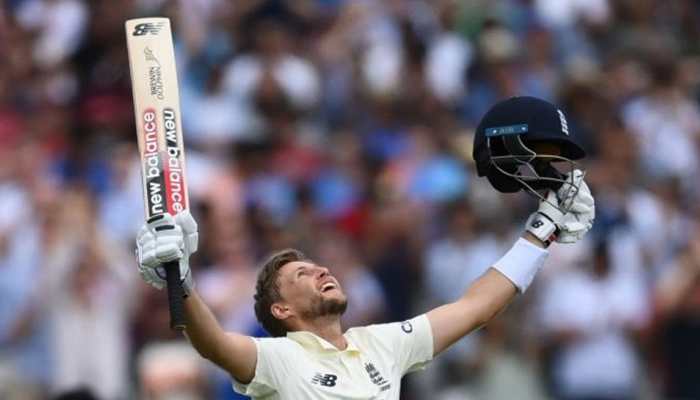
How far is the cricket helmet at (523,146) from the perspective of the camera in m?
7.56

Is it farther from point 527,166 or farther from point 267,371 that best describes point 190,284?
point 527,166

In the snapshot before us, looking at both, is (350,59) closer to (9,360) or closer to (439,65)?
(439,65)

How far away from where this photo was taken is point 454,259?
12.5m

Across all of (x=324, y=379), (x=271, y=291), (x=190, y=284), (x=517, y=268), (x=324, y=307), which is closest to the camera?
(x=190, y=284)

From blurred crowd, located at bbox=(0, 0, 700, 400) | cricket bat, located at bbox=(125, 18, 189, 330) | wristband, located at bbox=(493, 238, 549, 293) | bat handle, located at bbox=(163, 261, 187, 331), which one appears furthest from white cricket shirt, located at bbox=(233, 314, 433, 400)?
blurred crowd, located at bbox=(0, 0, 700, 400)

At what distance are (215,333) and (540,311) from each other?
572 cm

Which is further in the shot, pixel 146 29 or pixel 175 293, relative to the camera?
pixel 146 29

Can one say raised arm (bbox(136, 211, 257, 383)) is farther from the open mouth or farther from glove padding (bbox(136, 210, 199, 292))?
the open mouth

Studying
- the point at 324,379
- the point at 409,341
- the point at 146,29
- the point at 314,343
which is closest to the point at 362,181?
the point at 409,341

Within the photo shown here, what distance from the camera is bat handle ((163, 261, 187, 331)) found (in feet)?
21.2

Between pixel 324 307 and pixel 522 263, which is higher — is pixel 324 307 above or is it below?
below

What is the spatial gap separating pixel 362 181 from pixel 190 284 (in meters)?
6.70

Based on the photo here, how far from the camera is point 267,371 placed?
7.05 meters

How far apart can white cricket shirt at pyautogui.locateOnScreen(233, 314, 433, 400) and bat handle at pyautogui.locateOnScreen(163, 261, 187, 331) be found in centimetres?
63
